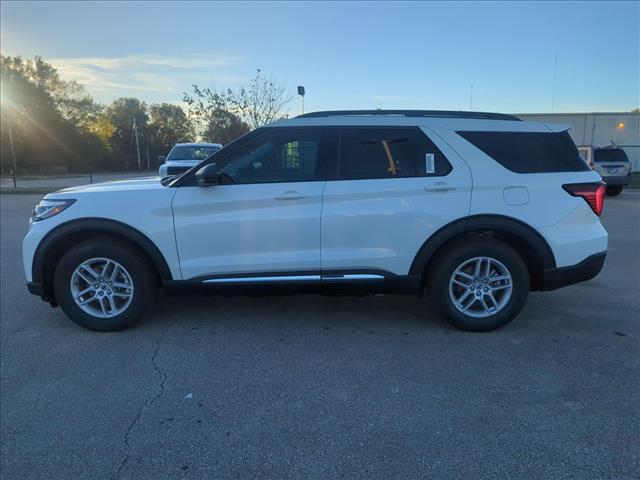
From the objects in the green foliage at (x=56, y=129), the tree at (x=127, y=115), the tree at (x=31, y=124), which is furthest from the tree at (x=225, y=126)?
the tree at (x=127, y=115)

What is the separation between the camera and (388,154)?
4250mm

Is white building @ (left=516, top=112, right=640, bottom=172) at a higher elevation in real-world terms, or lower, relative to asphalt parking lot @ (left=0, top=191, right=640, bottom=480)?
higher

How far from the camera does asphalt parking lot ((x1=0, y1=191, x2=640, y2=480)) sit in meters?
2.59

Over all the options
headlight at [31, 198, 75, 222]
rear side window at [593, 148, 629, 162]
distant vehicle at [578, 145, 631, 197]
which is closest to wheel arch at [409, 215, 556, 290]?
headlight at [31, 198, 75, 222]

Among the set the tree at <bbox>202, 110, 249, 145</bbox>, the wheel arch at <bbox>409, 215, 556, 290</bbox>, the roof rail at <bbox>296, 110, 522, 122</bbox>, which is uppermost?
the tree at <bbox>202, 110, 249, 145</bbox>

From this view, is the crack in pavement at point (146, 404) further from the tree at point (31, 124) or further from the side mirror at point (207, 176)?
the tree at point (31, 124)

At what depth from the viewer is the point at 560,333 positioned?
14.1 ft

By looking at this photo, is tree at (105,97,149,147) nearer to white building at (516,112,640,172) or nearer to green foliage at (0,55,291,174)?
green foliage at (0,55,291,174)

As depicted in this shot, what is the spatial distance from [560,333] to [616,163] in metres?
16.4

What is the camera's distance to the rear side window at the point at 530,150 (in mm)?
4230

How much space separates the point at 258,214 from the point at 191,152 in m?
11.6

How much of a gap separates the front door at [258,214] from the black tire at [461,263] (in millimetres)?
1080

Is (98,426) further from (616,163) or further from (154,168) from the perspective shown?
(154,168)

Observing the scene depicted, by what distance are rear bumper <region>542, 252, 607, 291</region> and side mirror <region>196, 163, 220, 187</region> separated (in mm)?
2951
